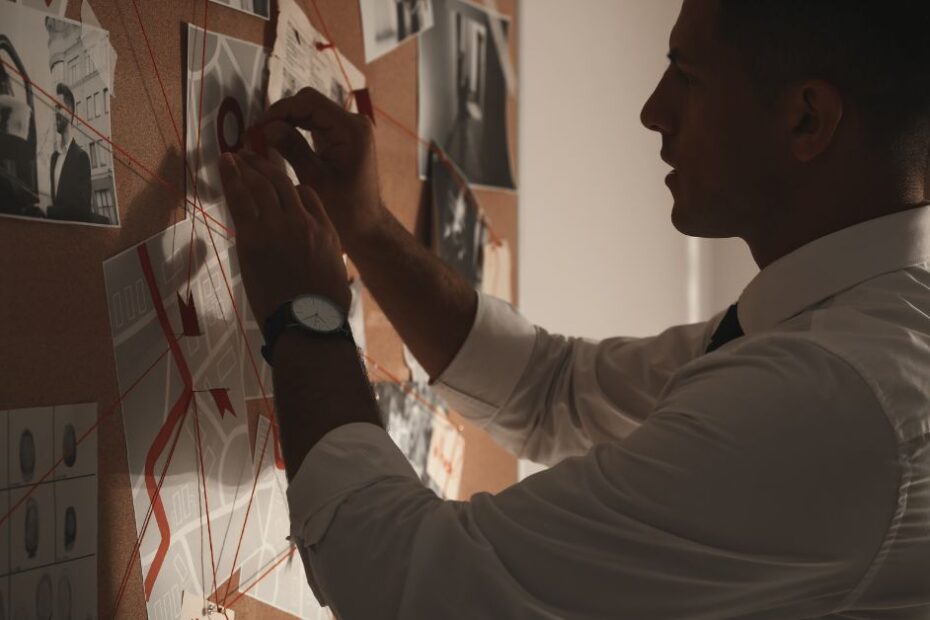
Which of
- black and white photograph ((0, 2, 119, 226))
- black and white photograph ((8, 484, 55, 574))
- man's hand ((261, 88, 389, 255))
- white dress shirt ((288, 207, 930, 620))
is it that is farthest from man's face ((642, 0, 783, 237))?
black and white photograph ((8, 484, 55, 574))

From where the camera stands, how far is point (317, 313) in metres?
0.76

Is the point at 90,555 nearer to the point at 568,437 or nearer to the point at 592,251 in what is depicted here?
the point at 568,437

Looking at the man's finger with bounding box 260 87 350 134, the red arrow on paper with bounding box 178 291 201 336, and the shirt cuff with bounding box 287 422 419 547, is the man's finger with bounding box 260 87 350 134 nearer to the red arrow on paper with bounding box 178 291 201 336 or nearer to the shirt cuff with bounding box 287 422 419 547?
the red arrow on paper with bounding box 178 291 201 336

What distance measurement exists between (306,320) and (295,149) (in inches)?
9.9

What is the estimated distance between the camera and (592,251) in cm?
163

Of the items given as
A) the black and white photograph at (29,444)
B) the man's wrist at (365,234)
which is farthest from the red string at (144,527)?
the man's wrist at (365,234)

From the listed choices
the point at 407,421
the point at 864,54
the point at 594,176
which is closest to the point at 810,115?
the point at 864,54

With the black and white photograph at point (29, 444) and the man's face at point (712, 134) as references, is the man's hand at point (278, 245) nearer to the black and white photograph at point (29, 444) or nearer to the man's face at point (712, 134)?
the black and white photograph at point (29, 444)

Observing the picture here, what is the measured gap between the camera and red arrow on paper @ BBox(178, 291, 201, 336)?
84 cm

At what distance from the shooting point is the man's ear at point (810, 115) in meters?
0.80

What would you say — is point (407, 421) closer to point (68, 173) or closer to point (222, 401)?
point (222, 401)

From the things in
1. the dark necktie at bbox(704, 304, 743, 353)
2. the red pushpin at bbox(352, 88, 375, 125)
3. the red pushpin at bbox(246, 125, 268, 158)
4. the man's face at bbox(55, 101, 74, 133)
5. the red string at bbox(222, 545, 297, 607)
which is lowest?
the red string at bbox(222, 545, 297, 607)

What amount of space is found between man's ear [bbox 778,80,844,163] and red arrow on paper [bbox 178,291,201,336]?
545mm

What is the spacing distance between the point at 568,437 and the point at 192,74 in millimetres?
585
